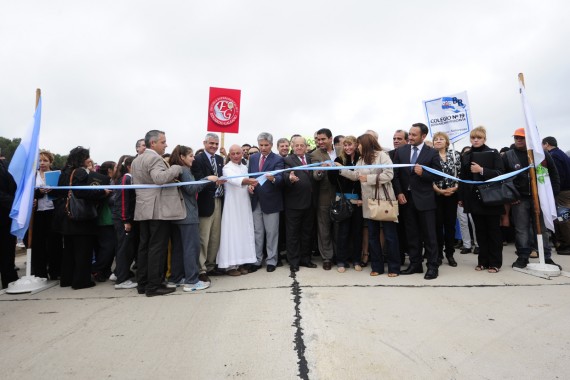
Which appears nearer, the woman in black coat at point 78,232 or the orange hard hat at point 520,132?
the woman in black coat at point 78,232

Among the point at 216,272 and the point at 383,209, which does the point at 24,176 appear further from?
the point at 383,209

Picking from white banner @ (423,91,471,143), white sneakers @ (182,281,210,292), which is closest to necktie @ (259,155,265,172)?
white sneakers @ (182,281,210,292)

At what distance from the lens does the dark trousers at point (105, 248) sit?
5.09 metres

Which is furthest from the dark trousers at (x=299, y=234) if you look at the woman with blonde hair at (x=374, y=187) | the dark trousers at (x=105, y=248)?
the dark trousers at (x=105, y=248)

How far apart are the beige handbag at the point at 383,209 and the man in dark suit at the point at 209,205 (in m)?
2.12

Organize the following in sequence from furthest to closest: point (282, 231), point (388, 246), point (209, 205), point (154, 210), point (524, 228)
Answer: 1. point (282, 231)
2. point (524, 228)
3. point (209, 205)
4. point (388, 246)
5. point (154, 210)

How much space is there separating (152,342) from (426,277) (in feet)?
11.1

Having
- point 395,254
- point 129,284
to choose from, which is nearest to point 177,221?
point 129,284

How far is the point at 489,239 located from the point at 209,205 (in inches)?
159

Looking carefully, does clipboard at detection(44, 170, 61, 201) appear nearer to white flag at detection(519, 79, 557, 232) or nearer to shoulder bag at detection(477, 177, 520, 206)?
shoulder bag at detection(477, 177, 520, 206)

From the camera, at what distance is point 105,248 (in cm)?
510

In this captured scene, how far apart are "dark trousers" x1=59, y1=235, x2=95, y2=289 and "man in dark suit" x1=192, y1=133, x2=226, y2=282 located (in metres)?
1.56

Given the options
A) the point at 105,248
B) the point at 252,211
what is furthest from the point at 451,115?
the point at 105,248

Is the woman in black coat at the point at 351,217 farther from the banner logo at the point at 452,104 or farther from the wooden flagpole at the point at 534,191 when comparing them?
the banner logo at the point at 452,104
